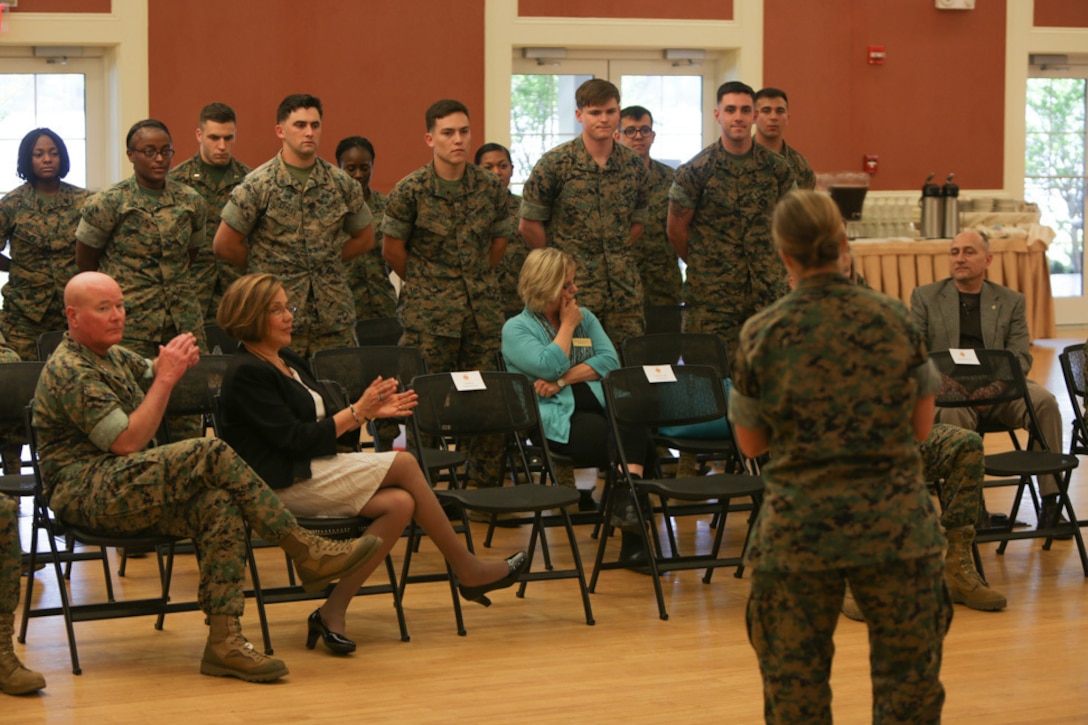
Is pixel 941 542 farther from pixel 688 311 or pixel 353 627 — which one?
pixel 688 311

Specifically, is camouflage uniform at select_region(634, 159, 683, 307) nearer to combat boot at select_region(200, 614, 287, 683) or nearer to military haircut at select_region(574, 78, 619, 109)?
military haircut at select_region(574, 78, 619, 109)

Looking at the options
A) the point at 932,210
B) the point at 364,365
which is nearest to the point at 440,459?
the point at 364,365

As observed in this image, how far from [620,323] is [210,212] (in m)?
2.09

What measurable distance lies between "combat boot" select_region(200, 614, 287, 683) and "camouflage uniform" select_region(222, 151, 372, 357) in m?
1.69

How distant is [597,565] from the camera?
4.89 m

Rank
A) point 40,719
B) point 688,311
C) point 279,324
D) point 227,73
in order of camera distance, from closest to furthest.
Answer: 1. point 40,719
2. point 279,324
3. point 688,311
4. point 227,73

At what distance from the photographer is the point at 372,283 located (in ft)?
24.1

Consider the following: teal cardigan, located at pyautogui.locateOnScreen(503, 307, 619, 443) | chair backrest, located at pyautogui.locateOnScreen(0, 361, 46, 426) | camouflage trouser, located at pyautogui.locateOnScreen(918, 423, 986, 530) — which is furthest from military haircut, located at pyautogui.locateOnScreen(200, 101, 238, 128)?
camouflage trouser, located at pyautogui.locateOnScreen(918, 423, 986, 530)

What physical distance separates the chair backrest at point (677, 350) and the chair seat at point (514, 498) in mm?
1066

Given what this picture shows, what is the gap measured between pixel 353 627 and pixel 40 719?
115cm

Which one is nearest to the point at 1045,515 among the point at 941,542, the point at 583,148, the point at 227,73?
the point at 583,148

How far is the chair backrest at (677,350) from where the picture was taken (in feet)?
18.3

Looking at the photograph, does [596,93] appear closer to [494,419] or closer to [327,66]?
[494,419]

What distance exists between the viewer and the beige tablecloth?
11242mm
